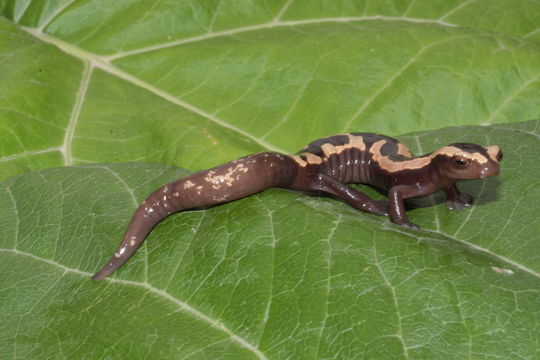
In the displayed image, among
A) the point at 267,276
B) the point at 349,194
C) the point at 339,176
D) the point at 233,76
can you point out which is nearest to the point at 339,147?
the point at 339,176

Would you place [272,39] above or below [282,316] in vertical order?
above

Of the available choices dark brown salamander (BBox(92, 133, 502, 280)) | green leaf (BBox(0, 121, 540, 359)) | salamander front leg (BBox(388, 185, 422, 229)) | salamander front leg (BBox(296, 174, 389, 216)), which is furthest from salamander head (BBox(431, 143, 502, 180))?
salamander front leg (BBox(296, 174, 389, 216))

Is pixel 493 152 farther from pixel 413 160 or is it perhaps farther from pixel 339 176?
pixel 339 176

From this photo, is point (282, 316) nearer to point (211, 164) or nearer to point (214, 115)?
point (211, 164)

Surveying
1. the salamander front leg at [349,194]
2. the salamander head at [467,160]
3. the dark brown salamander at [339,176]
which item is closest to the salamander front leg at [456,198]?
the dark brown salamander at [339,176]

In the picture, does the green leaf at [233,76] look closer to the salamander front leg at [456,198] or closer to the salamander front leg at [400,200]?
the salamander front leg at [400,200]

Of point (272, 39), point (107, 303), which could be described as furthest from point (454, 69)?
point (107, 303)

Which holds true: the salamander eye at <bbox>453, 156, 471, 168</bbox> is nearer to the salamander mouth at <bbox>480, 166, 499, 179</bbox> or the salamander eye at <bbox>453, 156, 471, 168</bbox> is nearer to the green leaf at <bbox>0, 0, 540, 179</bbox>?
the salamander mouth at <bbox>480, 166, 499, 179</bbox>

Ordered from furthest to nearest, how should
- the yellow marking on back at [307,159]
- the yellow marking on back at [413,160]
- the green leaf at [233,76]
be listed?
1. the green leaf at [233,76]
2. the yellow marking on back at [307,159]
3. the yellow marking on back at [413,160]
